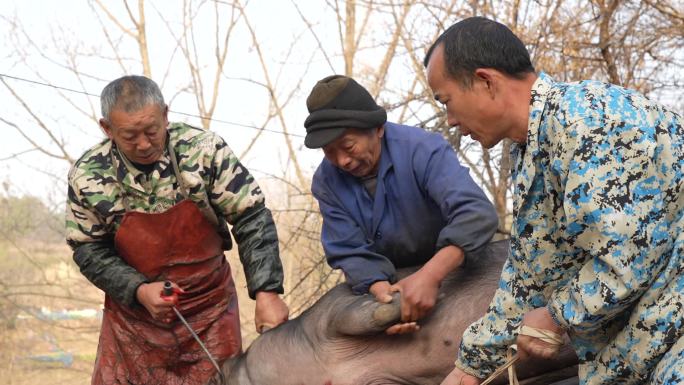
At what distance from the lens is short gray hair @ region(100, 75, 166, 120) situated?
173 inches

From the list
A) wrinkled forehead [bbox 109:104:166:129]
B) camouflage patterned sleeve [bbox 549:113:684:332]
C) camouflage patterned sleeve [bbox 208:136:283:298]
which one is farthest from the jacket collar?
wrinkled forehead [bbox 109:104:166:129]

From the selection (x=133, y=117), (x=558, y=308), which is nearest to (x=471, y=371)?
(x=558, y=308)

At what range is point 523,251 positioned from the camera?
2.96 metres

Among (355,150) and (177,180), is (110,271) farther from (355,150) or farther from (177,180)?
(355,150)

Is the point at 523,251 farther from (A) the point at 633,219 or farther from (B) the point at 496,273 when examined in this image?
(B) the point at 496,273

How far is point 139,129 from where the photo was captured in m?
4.41

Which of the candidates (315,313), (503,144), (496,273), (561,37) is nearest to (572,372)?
(496,273)

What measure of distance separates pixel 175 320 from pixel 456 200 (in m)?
1.70

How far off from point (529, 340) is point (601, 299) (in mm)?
339

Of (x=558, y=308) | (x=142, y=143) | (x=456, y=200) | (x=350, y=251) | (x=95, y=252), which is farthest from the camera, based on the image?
(x=95, y=252)

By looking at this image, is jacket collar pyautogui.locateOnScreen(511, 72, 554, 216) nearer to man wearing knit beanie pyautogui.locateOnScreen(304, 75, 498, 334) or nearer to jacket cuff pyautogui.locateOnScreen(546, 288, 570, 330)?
jacket cuff pyautogui.locateOnScreen(546, 288, 570, 330)

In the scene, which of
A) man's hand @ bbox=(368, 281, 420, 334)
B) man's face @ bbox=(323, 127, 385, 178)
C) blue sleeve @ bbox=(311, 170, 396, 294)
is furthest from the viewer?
blue sleeve @ bbox=(311, 170, 396, 294)

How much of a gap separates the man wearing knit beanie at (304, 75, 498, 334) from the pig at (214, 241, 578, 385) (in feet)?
0.35

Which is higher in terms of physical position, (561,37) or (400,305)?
(561,37)
